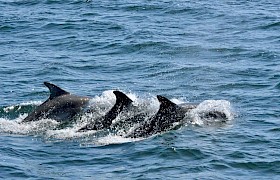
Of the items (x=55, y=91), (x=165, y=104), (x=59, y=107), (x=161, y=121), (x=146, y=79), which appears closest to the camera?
(x=165, y=104)

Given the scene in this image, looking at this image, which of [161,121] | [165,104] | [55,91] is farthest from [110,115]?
[55,91]

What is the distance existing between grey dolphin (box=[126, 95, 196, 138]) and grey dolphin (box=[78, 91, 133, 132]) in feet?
2.91

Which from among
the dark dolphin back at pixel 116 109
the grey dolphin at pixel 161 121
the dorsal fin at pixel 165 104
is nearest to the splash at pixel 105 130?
the dark dolphin back at pixel 116 109

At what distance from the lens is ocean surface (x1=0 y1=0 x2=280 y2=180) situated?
60.1 ft

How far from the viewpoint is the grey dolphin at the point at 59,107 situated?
897 inches

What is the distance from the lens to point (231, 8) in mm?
40562

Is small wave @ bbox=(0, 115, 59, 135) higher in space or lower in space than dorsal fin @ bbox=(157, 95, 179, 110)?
Answer: lower

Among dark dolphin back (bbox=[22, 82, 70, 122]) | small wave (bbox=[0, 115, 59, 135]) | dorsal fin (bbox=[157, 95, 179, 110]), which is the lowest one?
small wave (bbox=[0, 115, 59, 135])

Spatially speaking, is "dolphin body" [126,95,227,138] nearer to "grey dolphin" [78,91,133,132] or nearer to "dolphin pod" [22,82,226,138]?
"dolphin pod" [22,82,226,138]

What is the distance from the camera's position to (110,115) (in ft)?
71.0

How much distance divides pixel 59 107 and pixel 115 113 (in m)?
2.13

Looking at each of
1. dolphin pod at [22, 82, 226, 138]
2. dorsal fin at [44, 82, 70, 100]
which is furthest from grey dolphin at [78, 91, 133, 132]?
dorsal fin at [44, 82, 70, 100]

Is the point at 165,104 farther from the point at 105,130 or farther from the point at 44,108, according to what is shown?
the point at 44,108

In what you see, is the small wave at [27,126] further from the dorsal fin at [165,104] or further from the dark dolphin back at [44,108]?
the dorsal fin at [165,104]
